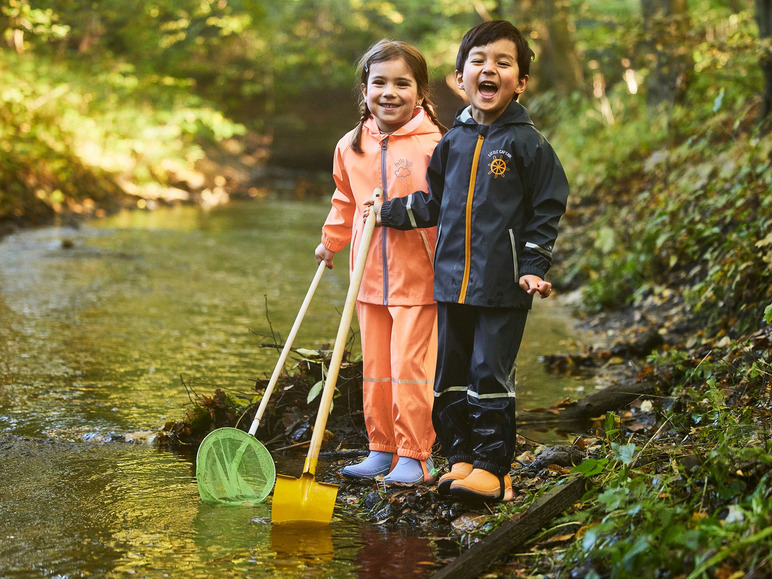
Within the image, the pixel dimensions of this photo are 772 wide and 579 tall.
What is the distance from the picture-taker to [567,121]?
13.6 m

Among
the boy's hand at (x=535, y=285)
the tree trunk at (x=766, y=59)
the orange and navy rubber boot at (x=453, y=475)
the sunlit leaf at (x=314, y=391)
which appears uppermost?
the tree trunk at (x=766, y=59)

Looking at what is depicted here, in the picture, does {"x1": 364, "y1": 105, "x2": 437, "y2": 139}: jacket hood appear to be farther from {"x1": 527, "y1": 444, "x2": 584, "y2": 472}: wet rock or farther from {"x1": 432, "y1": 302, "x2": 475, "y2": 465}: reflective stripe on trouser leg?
{"x1": 527, "y1": 444, "x2": 584, "y2": 472}: wet rock

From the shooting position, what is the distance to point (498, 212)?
10.0ft

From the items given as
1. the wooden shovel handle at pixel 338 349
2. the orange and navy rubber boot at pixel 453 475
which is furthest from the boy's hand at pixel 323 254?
the orange and navy rubber boot at pixel 453 475

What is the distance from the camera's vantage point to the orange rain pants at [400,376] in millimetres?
3354

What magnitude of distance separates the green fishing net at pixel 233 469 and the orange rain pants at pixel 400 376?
512mm

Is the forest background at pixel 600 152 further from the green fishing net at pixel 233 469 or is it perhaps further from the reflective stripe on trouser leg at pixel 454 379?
the green fishing net at pixel 233 469

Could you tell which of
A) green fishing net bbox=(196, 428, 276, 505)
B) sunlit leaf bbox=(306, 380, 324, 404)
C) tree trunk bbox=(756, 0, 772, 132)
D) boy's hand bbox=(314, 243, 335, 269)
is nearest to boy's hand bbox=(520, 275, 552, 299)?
boy's hand bbox=(314, 243, 335, 269)

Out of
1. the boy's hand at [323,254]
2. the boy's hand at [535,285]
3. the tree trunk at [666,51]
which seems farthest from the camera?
the tree trunk at [666,51]

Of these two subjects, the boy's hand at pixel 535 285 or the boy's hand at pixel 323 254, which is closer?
the boy's hand at pixel 535 285

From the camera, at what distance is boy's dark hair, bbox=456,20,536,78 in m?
3.12

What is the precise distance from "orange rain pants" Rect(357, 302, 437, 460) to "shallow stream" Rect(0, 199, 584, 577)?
513 mm

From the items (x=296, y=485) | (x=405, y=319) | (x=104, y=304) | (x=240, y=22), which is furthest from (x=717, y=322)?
(x=240, y=22)

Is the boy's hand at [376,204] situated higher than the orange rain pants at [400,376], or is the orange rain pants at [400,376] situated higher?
the boy's hand at [376,204]
